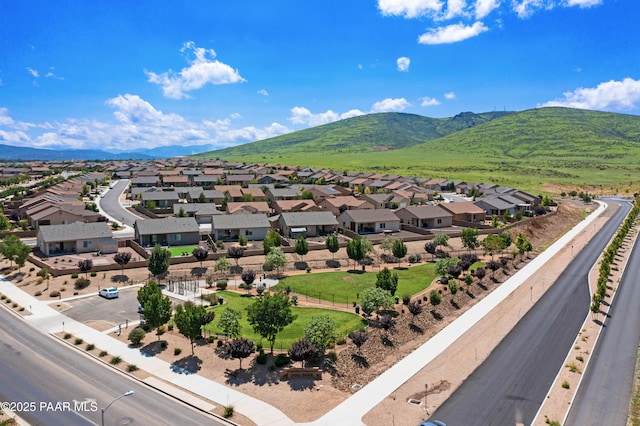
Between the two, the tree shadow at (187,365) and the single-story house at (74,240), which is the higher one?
the single-story house at (74,240)

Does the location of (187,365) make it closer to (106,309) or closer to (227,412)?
(227,412)

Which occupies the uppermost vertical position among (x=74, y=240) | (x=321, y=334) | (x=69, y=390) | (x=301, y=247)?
(x=74, y=240)

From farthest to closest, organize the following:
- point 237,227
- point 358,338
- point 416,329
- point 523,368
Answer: point 237,227, point 416,329, point 358,338, point 523,368

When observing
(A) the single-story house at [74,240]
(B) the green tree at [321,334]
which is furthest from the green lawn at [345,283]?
(A) the single-story house at [74,240]

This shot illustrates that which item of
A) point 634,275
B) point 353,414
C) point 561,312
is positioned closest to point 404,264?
point 561,312

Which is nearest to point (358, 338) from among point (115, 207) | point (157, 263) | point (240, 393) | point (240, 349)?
point (240, 349)

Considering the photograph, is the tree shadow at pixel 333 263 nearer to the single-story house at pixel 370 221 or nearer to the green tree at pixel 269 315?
the single-story house at pixel 370 221

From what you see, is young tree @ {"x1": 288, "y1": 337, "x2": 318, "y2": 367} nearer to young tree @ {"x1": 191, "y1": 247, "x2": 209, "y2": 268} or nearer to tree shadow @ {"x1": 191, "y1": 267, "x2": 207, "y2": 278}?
tree shadow @ {"x1": 191, "y1": 267, "x2": 207, "y2": 278}

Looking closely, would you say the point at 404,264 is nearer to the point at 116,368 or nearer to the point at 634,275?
the point at 634,275
